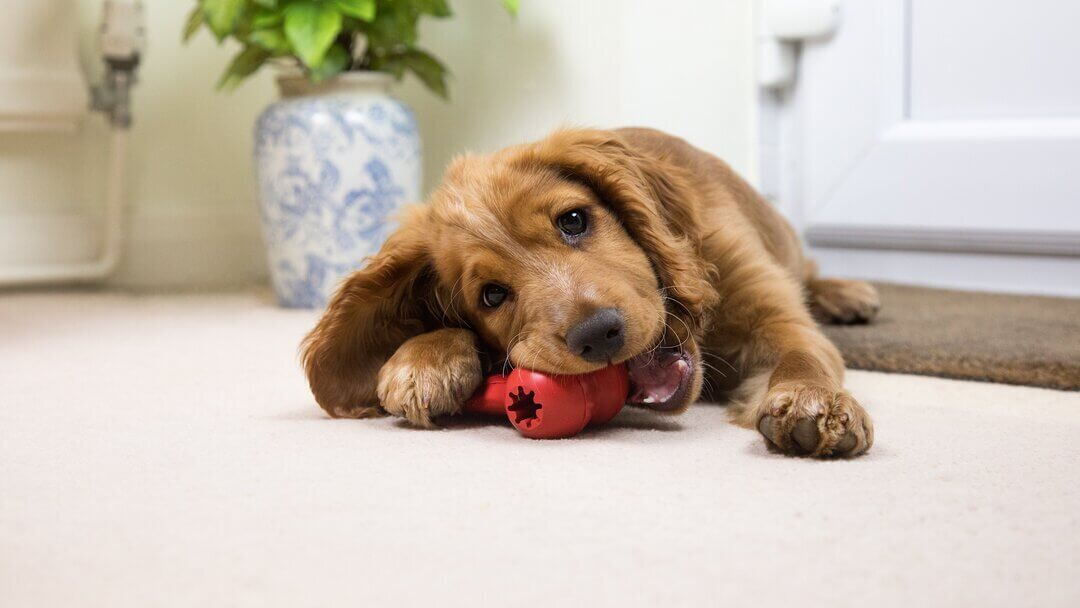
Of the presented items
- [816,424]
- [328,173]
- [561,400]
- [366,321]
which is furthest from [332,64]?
[816,424]

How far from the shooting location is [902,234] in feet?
11.5

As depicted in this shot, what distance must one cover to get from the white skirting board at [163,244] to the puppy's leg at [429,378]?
8.78 feet

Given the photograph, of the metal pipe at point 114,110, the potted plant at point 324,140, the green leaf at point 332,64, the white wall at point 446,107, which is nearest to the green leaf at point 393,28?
the potted plant at point 324,140

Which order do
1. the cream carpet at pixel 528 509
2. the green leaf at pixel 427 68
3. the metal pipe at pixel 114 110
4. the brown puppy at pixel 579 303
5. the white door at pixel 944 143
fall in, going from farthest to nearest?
1. the metal pipe at pixel 114 110
2. the green leaf at pixel 427 68
3. the white door at pixel 944 143
4. the brown puppy at pixel 579 303
5. the cream carpet at pixel 528 509

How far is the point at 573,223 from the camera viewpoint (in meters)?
1.87

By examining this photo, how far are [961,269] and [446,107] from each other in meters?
2.02

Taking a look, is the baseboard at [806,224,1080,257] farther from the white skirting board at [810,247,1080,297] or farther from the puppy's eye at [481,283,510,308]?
the puppy's eye at [481,283,510,308]

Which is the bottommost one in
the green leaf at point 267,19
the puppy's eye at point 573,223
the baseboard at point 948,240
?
the baseboard at point 948,240

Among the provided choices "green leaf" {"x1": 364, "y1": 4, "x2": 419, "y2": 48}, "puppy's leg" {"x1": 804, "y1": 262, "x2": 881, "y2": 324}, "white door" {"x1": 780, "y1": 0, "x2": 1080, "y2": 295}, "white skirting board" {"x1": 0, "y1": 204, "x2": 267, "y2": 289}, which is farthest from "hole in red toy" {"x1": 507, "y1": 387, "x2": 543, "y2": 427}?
"white skirting board" {"x1": 0, "y1": 204, "x2": 267, "y2": 289}

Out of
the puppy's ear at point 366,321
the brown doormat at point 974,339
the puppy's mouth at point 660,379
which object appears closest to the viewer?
the puppy's mouth at point 660,379

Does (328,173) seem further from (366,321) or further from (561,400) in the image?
(561,400)

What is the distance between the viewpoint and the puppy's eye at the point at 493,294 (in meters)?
1.84

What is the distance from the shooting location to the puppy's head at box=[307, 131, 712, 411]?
5.57ft

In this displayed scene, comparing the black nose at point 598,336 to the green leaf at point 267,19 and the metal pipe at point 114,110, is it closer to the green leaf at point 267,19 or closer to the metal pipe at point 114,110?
the green leaf at point 267,19
